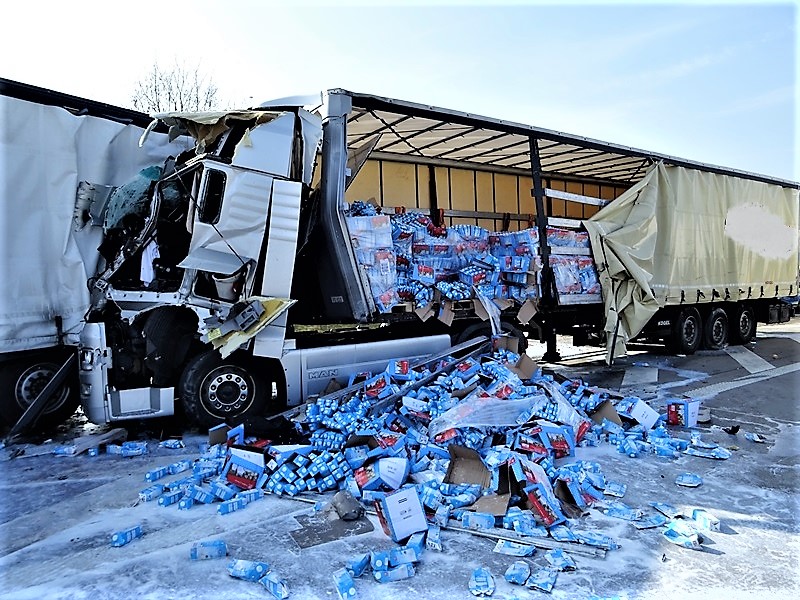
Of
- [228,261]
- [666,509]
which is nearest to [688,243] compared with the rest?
[666,509]

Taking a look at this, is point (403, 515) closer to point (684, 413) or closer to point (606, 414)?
point (606, 414)

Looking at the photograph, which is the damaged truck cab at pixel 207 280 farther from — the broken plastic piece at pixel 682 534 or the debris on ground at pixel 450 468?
the broken plastic piece at pixel 682 534

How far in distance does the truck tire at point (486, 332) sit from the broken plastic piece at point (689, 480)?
11.3 ft

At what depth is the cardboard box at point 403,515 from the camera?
11.8ft

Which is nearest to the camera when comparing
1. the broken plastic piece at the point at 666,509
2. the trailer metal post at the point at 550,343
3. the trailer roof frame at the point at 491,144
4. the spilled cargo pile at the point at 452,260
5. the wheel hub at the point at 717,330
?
the broken plastic piece at the point at 666,509

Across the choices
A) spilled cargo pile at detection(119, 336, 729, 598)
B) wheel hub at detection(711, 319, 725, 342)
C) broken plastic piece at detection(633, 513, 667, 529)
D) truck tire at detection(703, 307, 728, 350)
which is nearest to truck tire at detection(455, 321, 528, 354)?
spilled cargo pile at detection(119, 336, 729, 598)

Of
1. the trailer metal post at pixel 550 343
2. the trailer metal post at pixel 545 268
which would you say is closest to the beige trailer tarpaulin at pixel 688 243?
the trailer metal post at pixel 550 343

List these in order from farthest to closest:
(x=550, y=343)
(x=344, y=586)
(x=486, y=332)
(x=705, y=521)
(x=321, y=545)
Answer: (x=550, y=343) < (x=486, y=332) < (x=705, y=521) < (x=321, y=545) < (x=344, y=586)

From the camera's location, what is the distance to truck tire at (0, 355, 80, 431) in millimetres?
5750

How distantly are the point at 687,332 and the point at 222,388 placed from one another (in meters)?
9.49

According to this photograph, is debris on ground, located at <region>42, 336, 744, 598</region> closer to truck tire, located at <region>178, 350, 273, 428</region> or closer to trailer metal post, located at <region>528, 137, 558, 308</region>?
truck tire, located at <region>178, 350, 273, 428</region>

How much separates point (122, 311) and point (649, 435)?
5.56 m

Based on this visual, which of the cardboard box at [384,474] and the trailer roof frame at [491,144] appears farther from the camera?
the trailer roof frame at [491,144]

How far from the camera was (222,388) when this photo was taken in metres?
6.10
